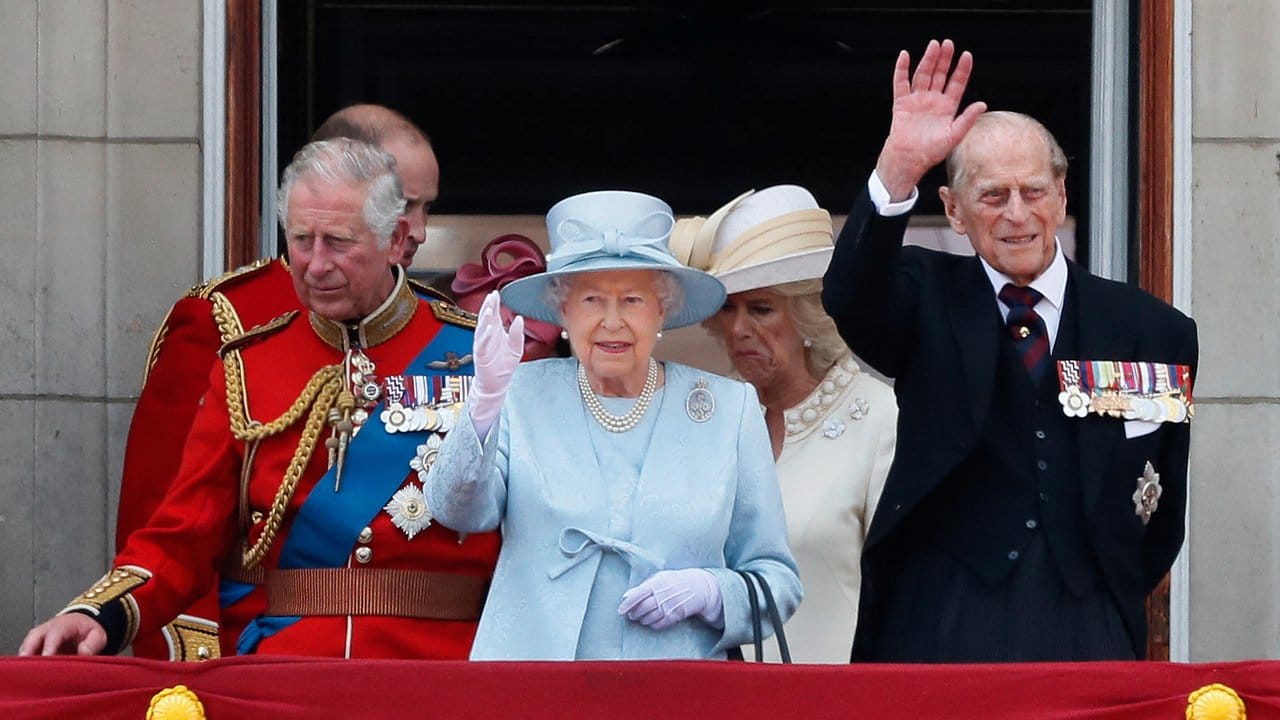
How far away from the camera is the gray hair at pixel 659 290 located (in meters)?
4.06

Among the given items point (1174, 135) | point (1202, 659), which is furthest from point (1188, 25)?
point (1202, 659)

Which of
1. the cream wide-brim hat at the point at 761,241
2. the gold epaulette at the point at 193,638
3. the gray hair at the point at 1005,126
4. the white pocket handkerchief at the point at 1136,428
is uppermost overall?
the gray hair at the point at 1005,126

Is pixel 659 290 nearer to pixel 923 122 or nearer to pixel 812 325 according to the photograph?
A: pixel 923 122

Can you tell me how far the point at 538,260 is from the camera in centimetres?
510

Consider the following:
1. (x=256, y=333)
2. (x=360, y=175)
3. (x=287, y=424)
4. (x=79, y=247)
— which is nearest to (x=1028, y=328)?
(x=360, y=175)

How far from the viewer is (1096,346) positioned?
4.13 meters

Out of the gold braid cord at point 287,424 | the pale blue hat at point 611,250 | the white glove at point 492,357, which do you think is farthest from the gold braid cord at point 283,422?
the white glove at point 492,357

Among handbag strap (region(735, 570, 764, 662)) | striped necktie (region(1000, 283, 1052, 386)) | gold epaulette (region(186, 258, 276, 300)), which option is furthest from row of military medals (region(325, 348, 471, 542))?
striped necktie (region(1000, 283, 1052, 386))

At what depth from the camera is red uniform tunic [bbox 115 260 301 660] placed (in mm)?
4742

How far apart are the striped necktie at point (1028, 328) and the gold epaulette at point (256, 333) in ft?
4.38

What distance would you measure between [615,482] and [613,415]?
0.12 meters

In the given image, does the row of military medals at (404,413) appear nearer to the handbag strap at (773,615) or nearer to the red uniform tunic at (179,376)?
the red uniform tunic at (179,376)

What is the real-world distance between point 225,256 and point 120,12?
622 mm

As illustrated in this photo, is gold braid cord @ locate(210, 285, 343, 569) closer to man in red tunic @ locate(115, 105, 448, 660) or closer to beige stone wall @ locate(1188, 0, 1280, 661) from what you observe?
man in red tunic @ locate(115, 105, 448, 660)
